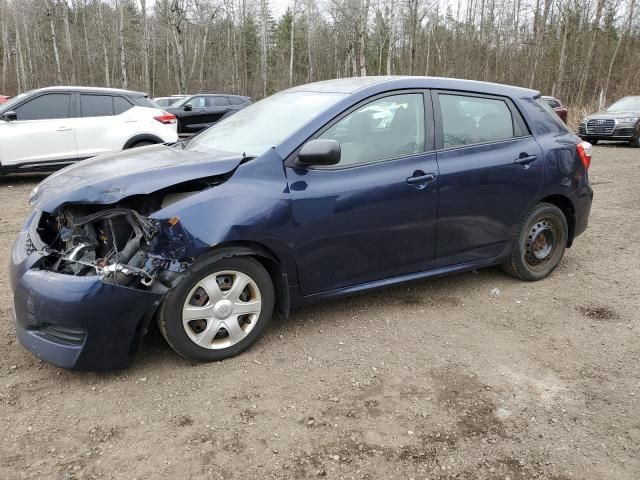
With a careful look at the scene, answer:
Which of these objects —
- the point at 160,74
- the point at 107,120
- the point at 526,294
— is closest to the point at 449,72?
the point at 160,74

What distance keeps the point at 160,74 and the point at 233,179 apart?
4847 centimetres

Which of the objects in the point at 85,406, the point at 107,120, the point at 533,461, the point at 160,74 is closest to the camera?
the point at 533,461

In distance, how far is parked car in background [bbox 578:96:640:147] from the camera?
1556cm

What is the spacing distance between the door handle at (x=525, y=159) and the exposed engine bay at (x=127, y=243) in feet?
7.97

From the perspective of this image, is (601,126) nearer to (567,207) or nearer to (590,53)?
(567,207)

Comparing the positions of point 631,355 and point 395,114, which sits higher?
point 395,114

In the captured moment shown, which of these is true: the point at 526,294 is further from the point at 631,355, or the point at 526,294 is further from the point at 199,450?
the point at 199,450

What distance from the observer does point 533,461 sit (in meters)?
2.42

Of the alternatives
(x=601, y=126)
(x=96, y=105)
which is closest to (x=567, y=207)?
(x=96, y=105)

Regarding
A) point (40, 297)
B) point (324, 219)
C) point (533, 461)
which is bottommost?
point (533, 461)

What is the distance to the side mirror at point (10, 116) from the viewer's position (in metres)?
8.41

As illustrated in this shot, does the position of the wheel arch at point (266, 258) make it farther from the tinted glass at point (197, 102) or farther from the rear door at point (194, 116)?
the tinted glass at point (197, 102)

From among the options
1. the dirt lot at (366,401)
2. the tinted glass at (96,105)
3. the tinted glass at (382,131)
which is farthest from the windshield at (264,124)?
the tinted glass at (96,105)

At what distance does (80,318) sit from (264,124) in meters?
1.86
